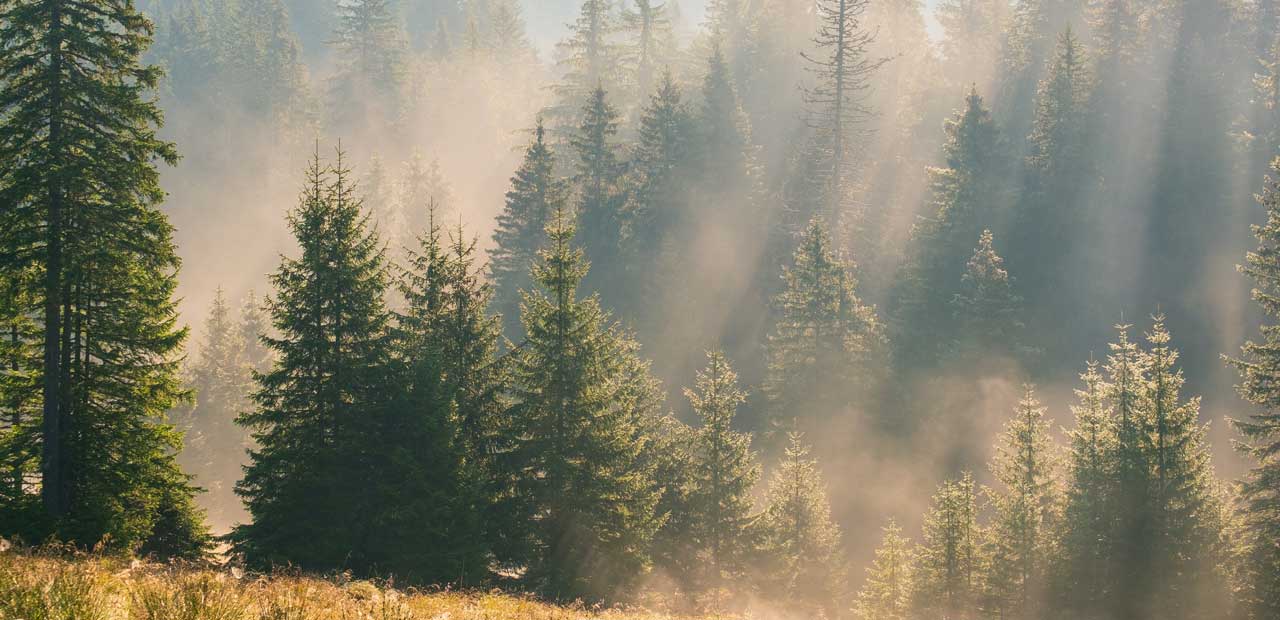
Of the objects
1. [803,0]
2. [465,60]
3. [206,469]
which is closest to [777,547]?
[206,469]

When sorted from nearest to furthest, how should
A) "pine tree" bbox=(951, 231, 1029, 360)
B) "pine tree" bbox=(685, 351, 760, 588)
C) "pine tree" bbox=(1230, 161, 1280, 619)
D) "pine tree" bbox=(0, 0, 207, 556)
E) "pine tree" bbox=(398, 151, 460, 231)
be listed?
"pine tree" bbox=(0, 0, 207, 556) < "pine tree" bbox=(1230, 161, 1280, 619) < "pine tree" bbox=(685, 351, 760, 588) < "pine tree" bbox=(951, 231, 1029, 360) < "pine tree" bbox=(398, 151, 460, 231)

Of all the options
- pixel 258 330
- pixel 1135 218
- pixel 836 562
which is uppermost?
pixel 1135 218

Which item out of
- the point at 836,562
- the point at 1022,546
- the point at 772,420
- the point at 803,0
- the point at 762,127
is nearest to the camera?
the point at 1022,546

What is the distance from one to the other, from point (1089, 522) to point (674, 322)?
36.4 m

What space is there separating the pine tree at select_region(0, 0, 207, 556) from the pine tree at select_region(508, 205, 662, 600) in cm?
1042

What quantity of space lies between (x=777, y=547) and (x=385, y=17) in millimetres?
106491

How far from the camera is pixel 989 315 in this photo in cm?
5297

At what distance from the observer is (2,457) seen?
18.6 meters

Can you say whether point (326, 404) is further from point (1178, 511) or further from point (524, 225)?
point (524, 225)

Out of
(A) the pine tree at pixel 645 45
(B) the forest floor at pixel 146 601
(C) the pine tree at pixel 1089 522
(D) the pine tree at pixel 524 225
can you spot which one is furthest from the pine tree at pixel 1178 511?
(A) the pine tree at pixel 645 45

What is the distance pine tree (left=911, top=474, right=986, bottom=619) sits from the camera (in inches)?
1416

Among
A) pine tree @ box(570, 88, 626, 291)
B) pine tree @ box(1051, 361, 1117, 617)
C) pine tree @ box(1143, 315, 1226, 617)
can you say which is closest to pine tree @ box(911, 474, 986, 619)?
pine tree @ box(1051, 361, 1117, 617)

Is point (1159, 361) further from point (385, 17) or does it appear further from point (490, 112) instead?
point (385, 17)

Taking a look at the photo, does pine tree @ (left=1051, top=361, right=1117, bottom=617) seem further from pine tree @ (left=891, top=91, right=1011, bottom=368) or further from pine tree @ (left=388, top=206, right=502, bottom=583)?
pine tree @ (left=388, top=206, right=502, bottom=583)
